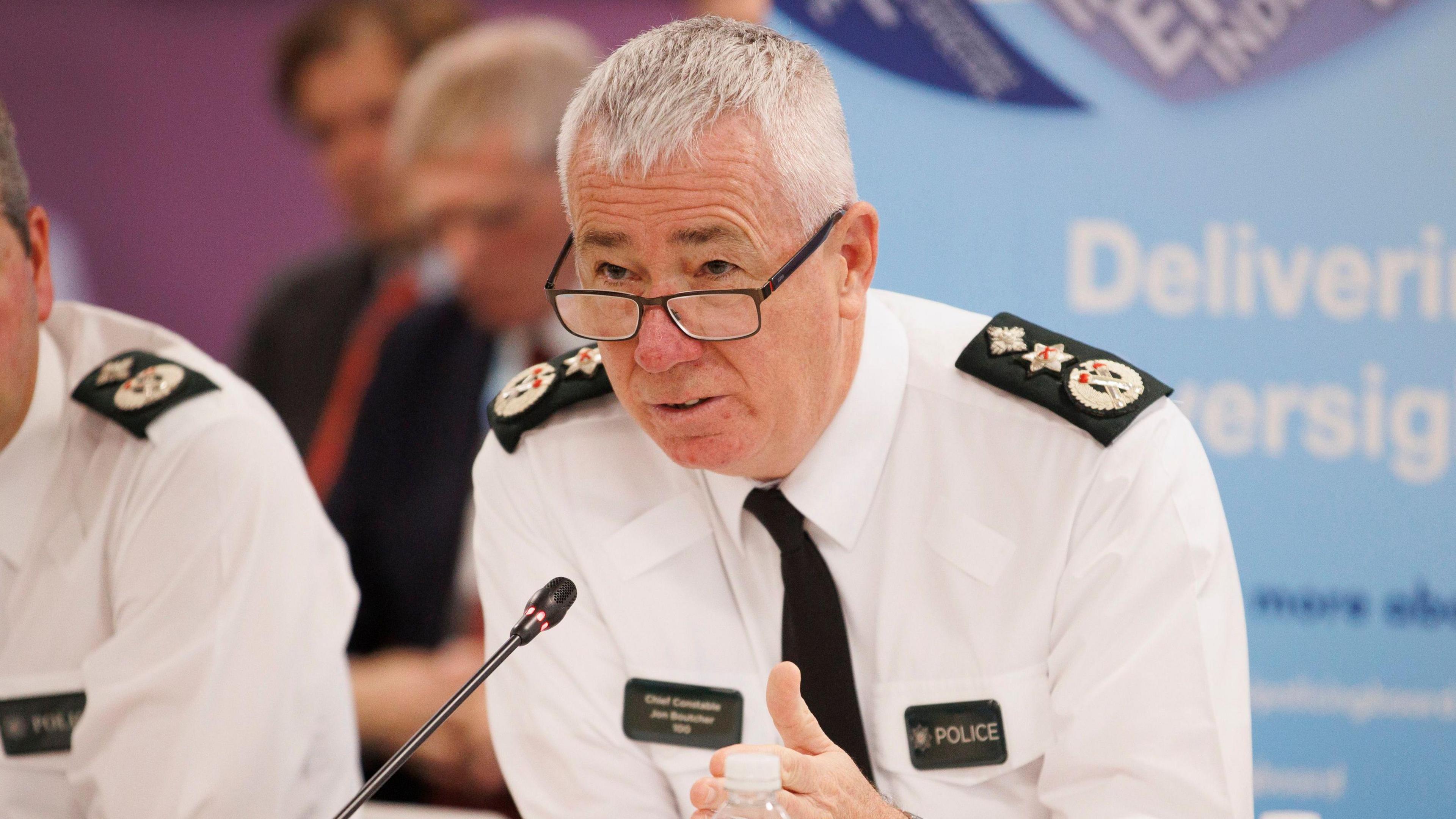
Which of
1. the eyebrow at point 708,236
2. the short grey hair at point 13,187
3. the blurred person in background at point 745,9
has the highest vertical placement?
the blurred person in background at point 745,9

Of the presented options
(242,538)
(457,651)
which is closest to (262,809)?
(242,538)

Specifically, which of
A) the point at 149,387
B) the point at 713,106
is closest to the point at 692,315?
the point at 713,106

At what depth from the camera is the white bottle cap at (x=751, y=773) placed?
3.92 ft

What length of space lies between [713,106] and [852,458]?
0.50 metres

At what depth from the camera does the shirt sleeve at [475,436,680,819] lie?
5.73 feet

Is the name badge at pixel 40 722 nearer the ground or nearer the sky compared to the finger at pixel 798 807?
nearer the ground

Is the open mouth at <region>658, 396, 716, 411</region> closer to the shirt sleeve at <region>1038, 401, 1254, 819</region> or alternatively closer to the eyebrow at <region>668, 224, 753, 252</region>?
the eyebrow at <region>668, 224, 753, 252</region>

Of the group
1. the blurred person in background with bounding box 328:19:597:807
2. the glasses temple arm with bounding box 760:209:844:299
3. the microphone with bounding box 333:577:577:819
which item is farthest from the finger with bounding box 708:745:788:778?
the blurred person in background with bounding box 328:19:597:807

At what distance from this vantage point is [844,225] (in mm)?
1611

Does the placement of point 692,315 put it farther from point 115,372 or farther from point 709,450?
point 115,372

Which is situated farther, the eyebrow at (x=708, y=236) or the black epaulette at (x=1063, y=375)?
the black epaulette at (x=1063, y=375)

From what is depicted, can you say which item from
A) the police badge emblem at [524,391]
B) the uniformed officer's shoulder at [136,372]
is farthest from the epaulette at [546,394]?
the uniformed officer's shoulder at [136,372]

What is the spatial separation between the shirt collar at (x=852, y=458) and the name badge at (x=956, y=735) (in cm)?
23

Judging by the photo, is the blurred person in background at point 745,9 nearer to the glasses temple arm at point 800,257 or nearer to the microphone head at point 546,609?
the glasses temple arm at point 800,257
